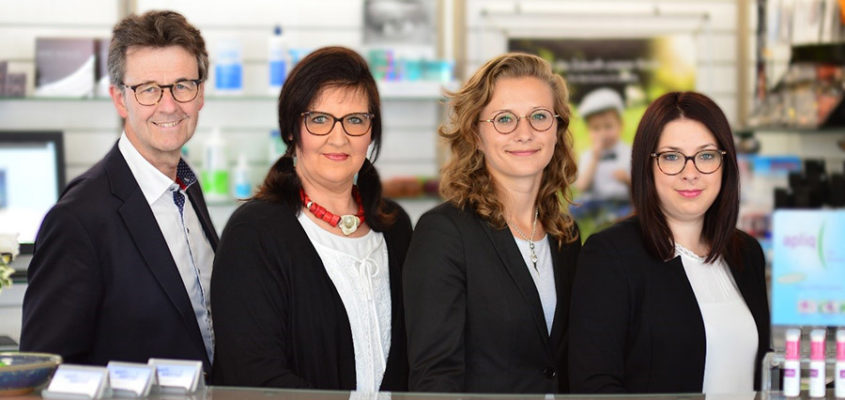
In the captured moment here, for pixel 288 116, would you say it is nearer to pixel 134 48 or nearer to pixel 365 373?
pixel 134 48

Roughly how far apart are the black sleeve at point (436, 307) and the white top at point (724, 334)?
0.52 meters

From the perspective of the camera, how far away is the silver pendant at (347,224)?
2549 mm

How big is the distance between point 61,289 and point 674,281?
4.32ft

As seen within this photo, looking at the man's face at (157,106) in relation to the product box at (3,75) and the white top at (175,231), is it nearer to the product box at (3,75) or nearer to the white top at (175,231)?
the white top at (175,231)

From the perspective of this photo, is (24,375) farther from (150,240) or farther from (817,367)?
(817,367)

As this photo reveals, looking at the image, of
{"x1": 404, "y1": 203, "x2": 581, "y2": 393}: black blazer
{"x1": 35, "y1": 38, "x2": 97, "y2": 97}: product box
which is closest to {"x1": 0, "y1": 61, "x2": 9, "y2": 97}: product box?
{"x1": 35, "y1": 38, "x2": 97, "y2": 97}: product box

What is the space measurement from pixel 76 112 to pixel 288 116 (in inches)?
101

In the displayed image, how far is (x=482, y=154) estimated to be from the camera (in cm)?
257

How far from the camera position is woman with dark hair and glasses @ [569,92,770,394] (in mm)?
2369

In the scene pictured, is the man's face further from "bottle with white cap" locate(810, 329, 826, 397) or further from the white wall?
the white wall

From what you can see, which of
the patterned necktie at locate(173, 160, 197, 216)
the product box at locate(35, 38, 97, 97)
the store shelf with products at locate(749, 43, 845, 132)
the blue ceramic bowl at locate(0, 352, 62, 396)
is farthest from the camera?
the product box at locate(35, 38, 97, 97)

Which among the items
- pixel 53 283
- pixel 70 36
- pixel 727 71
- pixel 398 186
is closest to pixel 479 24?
pixel 398 186

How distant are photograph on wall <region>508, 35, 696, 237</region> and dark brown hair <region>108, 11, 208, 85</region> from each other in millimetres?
2705

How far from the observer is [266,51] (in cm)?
493
